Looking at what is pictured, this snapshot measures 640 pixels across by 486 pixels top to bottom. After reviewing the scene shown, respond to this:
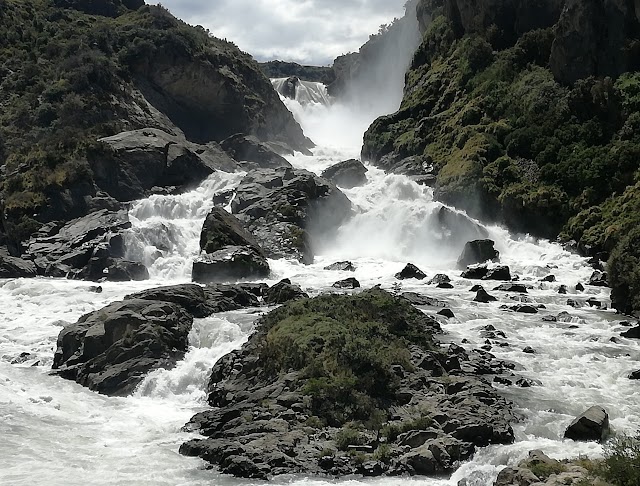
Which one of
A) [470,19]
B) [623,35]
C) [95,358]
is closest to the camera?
[95,358]

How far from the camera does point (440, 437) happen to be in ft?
59.9

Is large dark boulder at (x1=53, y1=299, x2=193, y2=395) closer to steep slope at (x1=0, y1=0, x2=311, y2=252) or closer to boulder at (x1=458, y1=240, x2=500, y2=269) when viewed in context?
boulder at (x1=458, y1=240, x2=500, y2=269)

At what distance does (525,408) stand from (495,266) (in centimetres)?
2535

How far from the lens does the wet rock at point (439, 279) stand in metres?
41.3

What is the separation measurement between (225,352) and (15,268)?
26236mm

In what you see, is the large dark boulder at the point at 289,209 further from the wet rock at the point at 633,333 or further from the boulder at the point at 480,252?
the wet rock at the point at 633,333

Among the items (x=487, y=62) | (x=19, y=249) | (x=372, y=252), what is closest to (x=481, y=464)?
(x=372, y=252)

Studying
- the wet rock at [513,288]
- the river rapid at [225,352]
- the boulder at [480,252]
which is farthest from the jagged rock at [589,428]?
the boulder at [480,252]

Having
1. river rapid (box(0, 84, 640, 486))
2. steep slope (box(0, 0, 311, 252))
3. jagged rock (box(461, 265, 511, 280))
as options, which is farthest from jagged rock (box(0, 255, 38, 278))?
jagged rock (box(461, 265, 511, 280))

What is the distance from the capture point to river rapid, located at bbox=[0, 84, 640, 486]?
1844cm

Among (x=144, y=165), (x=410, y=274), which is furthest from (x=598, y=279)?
(x=144, y=165)

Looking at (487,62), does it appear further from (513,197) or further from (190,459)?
(190,459)

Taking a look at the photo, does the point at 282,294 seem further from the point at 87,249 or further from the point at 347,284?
the point at 87,249

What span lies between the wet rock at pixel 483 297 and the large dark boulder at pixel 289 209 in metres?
18.3
